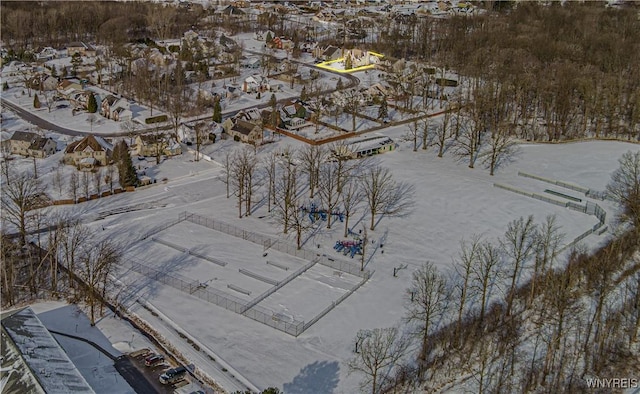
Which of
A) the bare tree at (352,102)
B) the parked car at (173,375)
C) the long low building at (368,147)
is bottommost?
the parked car at (173,375)

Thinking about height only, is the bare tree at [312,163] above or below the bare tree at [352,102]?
below

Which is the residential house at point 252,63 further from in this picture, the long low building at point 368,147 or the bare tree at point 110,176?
the bare tree at point 110,176

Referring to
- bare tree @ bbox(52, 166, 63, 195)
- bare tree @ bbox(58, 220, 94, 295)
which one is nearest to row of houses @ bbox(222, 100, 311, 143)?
bare tree @ bbox(52, 166, 63, 195)

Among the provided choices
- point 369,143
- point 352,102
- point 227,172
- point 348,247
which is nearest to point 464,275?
point 348,247

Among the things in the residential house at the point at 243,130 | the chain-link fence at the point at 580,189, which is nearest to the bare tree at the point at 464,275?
the chain-link fence at the point at 580,189

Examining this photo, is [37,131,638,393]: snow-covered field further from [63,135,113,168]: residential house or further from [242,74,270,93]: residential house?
[242,74,270,93]: residential house

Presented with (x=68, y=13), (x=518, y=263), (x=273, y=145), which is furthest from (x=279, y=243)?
(x=68, y=13)

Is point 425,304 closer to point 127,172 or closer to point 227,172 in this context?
point 227,172

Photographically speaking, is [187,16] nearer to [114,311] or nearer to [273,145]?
[273,145]
